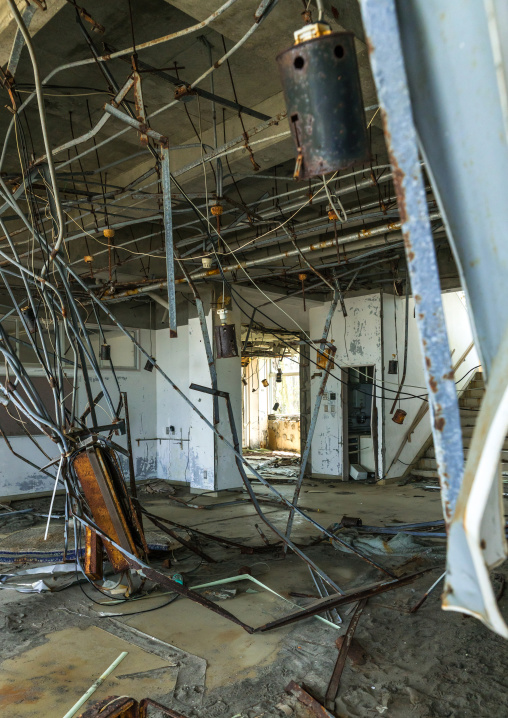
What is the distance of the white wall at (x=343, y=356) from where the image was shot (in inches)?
386

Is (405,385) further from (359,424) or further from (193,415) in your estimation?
(193,415)

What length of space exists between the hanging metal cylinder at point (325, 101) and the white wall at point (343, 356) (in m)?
8.42

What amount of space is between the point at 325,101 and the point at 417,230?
2.37ft

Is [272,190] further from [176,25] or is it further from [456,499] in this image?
[456,499]

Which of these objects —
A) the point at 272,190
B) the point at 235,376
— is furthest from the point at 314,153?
the point at 235,376

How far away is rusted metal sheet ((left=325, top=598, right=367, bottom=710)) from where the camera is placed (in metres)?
2.79

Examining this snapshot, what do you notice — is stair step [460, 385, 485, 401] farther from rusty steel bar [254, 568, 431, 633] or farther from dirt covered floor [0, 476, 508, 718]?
rusty steel bar [254, 568, 431, 633]

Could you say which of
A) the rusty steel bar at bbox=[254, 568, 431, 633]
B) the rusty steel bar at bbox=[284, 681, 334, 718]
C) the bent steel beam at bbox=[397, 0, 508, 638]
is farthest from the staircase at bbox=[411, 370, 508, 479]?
the bent steel beam at bbox=[397, 0, 508, 638]

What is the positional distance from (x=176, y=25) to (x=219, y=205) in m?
1.43

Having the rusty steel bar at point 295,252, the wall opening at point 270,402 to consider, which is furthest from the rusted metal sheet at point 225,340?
the wall opening at point 270,402

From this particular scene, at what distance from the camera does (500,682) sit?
9.64 ft

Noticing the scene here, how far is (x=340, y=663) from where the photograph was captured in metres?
3.07

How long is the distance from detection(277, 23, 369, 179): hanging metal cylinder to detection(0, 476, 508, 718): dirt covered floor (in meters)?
2.66

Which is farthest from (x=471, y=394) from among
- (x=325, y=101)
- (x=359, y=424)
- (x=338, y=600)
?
(x=325, y=101)
